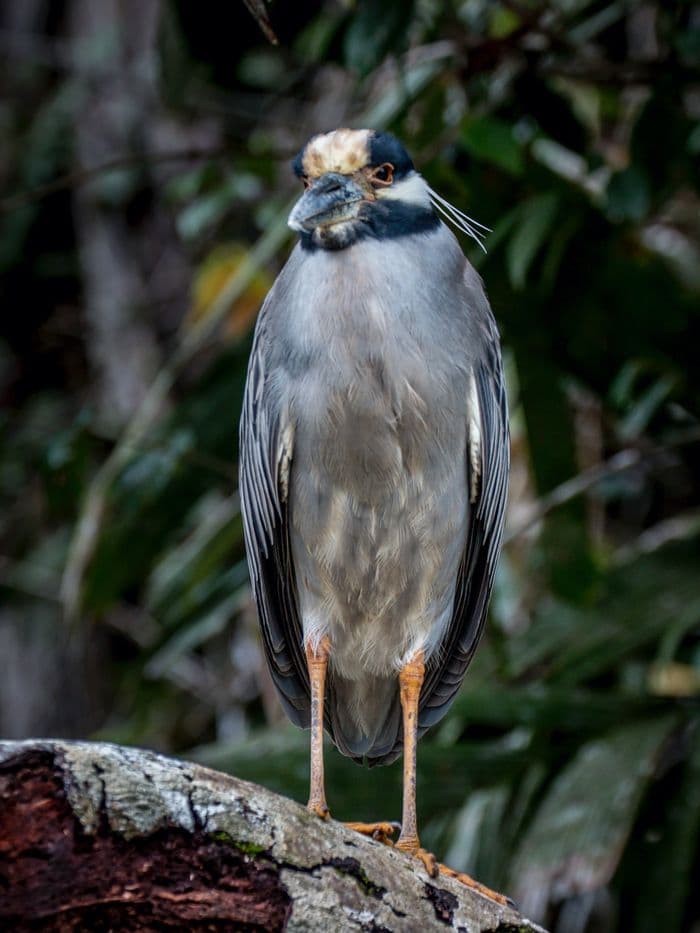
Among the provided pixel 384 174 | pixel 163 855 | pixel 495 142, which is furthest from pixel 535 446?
pixel 163 855

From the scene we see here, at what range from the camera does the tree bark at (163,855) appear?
1625 millimetres

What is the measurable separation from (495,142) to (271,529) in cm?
117

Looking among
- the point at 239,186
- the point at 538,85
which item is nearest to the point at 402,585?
the point at 538,85

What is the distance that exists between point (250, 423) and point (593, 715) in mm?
1421

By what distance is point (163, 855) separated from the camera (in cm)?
172

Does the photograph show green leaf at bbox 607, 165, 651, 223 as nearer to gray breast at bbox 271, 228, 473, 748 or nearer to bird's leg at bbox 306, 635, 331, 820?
gray breast at bbox 271, 228, 473, 748

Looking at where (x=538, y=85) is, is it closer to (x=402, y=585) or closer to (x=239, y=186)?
(x=239, y=186)

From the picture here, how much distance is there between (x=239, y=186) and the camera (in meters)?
4.64

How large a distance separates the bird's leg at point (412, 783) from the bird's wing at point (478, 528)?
213 mm

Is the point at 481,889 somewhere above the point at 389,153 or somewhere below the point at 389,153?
below

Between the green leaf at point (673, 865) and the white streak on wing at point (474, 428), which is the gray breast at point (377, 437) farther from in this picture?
the green leaf at point (673, 865)

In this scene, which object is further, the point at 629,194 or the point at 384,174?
the point at 629,194

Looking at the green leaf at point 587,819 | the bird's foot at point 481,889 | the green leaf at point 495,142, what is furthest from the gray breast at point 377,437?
the green leaf at point 587,819

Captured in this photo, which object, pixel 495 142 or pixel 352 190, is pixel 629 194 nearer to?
pixel 495 142
